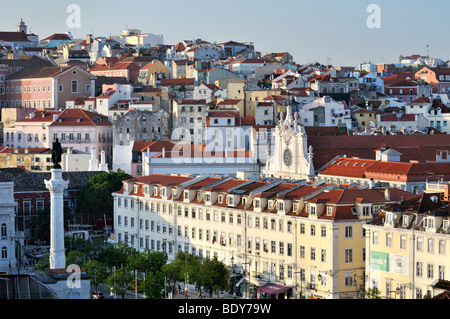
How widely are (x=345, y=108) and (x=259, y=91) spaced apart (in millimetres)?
6293

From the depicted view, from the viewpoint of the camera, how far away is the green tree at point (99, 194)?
64625mm

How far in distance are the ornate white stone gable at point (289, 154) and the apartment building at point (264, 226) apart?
12.0m

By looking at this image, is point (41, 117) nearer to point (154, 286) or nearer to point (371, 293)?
point (154, 286)

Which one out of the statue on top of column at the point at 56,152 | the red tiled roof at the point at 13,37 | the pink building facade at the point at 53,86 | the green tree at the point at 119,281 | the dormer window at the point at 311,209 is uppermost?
the red tiled roof at the point at 13,37

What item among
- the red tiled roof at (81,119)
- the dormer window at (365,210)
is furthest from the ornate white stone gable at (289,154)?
the dormer window at (365,210)

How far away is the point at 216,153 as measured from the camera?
7188 centimetres

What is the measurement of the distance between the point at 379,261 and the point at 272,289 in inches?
211

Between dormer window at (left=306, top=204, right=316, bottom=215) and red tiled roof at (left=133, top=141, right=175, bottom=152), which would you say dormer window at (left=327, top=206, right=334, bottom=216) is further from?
red tiled roof at (left=133, top=141, right=175, bottom=152)

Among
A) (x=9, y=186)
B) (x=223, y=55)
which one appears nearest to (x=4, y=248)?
(x=9, y=186)

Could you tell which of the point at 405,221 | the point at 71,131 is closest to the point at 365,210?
the point at 405,221

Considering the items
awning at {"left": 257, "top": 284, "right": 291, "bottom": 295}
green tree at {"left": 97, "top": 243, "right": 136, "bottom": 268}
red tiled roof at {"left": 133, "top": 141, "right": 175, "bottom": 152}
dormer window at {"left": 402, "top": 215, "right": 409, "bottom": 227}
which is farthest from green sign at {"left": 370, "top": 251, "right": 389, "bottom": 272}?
red tiled roof at {"left": 133, "top": 141, "right": 175, "bottom": 152}

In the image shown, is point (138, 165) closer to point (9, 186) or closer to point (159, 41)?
point (9, 186)

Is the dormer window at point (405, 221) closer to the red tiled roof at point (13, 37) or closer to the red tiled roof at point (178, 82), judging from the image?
the red tiled roof at point (178, 82)

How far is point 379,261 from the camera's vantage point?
127 feet
